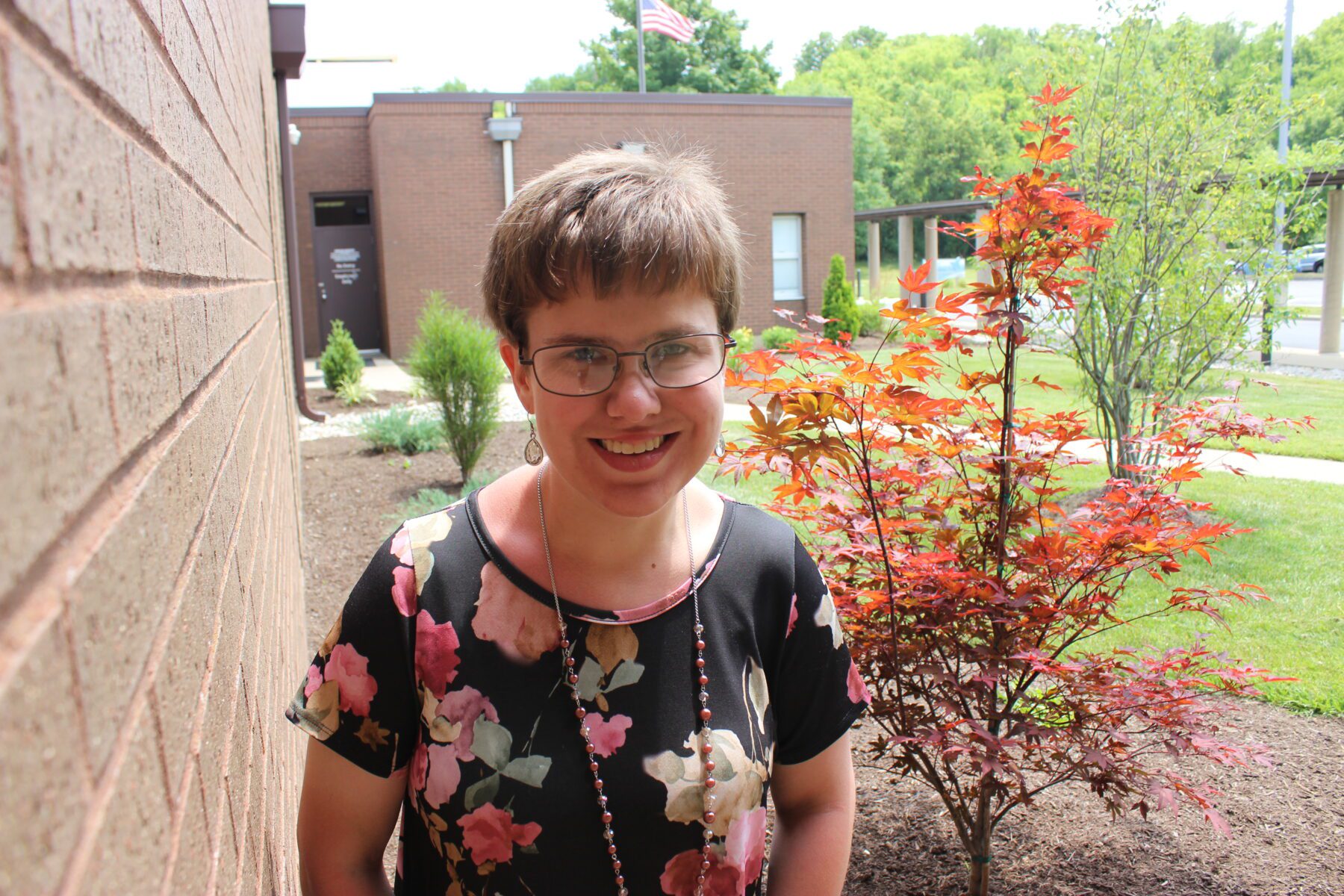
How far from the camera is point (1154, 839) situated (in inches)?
147

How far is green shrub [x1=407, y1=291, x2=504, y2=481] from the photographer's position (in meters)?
9.43

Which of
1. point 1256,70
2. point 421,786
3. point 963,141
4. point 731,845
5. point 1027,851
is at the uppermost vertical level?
point 963,141

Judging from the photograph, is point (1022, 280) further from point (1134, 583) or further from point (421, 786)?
point (1134, 583)

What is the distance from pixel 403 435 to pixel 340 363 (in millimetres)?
4926

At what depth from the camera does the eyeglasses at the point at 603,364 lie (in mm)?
1600

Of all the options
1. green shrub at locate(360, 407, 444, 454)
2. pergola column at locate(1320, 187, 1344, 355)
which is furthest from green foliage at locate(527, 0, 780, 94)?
green shrub at locate(360, 407, 444, 454)

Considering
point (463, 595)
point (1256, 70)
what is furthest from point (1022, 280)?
point (1256, 70)

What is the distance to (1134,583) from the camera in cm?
657

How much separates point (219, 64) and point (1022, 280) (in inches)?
91.0

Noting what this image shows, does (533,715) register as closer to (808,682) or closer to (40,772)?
(808,682)

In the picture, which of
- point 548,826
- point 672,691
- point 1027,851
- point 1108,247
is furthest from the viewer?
point 1108,247

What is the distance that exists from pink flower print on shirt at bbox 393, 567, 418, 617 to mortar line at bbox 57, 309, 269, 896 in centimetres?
66

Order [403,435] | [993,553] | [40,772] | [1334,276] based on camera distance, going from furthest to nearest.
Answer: [1334,276]
[403,435]
[993,553]
[40,772]

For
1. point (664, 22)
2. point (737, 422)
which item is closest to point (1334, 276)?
point (737, 422)
